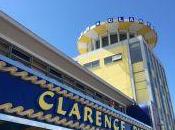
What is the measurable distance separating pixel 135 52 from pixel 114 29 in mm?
6389

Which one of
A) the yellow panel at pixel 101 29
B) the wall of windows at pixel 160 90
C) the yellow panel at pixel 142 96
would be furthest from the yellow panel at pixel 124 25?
the yellow panel at pixel 142 96

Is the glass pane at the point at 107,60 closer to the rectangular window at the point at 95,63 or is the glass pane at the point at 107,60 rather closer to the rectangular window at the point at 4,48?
the rectangular window at the point at 95,63

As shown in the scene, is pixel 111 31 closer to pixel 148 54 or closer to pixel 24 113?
pixel 148 54

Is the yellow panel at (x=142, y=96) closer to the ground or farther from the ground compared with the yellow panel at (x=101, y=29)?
closer to the ground

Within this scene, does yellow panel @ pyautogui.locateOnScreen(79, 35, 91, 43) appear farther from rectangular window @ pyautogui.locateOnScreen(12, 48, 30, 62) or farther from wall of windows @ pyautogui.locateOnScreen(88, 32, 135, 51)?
rectangular window @ pyautogui.locateOnScreen(12, 48, 30, 62)

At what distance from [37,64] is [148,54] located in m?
15.8

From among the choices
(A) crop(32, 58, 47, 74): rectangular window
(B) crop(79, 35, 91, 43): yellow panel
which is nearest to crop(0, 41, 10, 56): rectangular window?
(A) crop(32, 58, 47, 74): rectangular window

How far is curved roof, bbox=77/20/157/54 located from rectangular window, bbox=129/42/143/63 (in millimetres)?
5229

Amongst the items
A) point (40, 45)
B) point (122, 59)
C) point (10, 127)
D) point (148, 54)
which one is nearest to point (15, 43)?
point (40, 45)

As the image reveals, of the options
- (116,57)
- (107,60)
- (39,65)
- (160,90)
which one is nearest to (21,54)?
(39,65)

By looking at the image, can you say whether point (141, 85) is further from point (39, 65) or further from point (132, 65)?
point (39, 65)

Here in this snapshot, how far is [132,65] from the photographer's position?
25250 millimetres

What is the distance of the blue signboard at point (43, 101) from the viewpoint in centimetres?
762

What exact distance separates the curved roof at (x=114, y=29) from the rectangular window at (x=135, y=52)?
5229 millimetres
